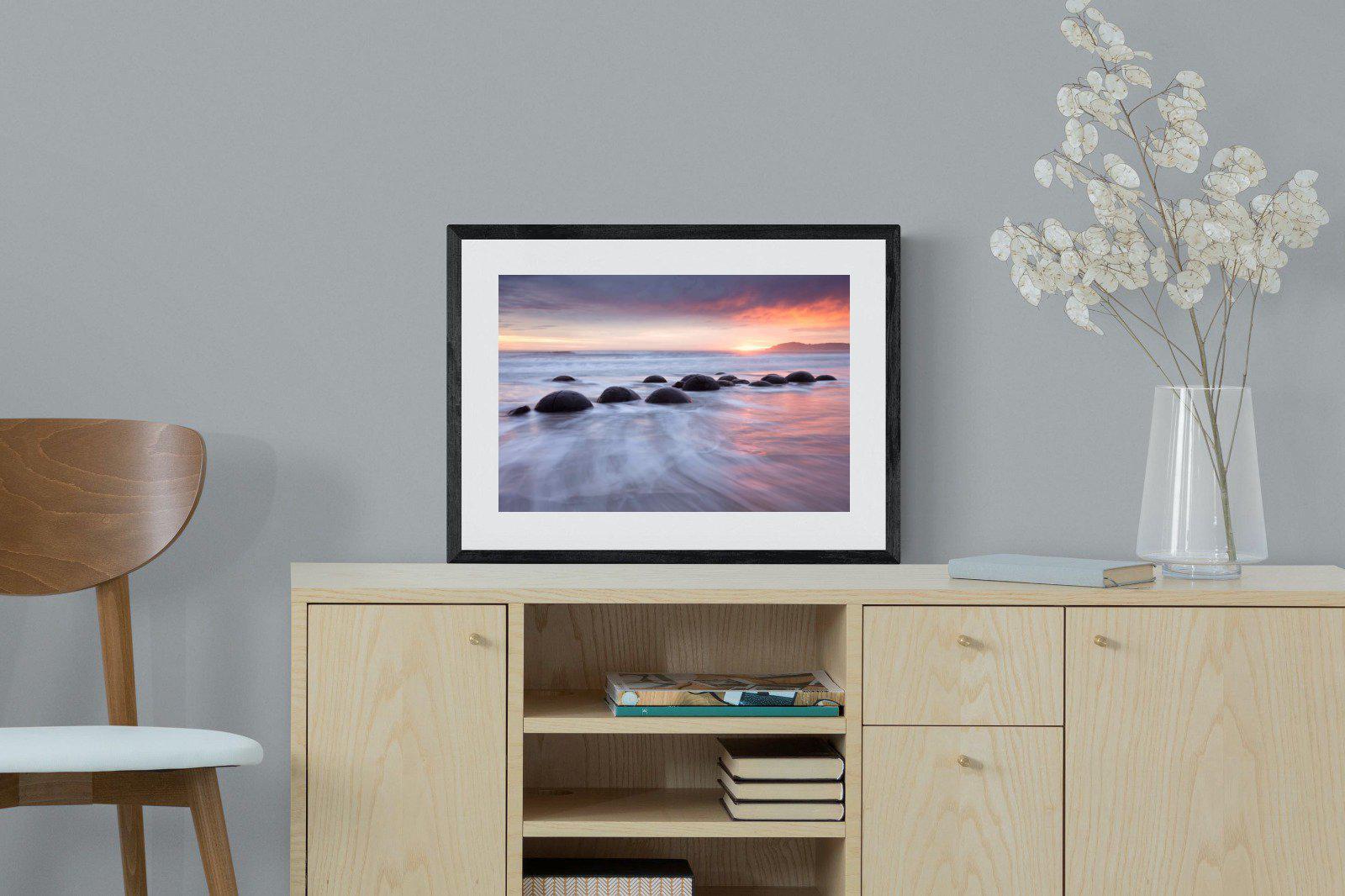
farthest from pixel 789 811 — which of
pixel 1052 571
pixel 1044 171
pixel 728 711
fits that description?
pixel 1044 171

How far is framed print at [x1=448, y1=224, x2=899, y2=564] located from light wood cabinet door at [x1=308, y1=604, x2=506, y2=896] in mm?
348

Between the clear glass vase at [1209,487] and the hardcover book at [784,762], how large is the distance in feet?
1.99

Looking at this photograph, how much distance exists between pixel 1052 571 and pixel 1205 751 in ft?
1.07

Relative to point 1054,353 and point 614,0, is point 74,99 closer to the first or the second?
point 614,0

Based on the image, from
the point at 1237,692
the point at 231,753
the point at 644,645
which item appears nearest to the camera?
the point at 231,753

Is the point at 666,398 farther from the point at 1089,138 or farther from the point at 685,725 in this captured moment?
the point at 1089,138

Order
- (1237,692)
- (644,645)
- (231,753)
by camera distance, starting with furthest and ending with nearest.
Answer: (644,645)
(1237,692)
(231,753)

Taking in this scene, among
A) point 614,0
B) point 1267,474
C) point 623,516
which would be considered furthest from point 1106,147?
point 623,516

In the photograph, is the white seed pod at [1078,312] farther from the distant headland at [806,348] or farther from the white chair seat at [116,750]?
the white chair seat at [116,750]

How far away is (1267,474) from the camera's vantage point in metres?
2.02

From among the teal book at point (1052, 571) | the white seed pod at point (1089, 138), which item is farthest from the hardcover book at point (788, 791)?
the white seed pod at point (1089, 138)

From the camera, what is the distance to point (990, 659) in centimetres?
165

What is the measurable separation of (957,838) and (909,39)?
132cm

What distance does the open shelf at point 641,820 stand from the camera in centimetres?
166
